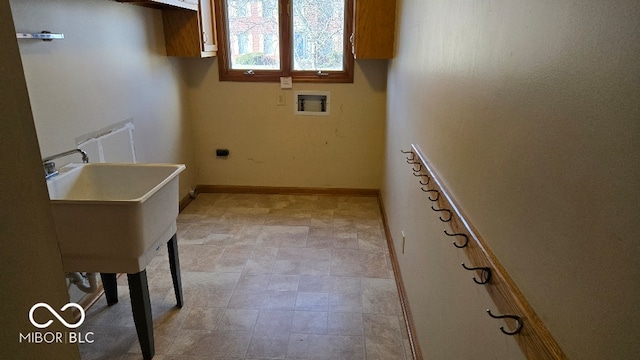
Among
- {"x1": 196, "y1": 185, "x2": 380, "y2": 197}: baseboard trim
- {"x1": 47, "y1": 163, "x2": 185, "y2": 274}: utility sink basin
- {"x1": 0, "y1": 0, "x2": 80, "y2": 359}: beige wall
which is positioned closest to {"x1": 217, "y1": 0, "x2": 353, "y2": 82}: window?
{"x1": 196, "y1": 185, "x2": 380, "y2": 197}: baseboard trim

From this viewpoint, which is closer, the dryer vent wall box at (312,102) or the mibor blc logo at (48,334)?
the mibor blc logo at (48,334)

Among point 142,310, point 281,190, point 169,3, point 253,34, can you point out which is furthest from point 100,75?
point 281,190

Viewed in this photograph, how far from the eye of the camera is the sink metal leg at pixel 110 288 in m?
2.27

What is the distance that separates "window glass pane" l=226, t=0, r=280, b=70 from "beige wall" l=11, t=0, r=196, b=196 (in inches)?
22.9

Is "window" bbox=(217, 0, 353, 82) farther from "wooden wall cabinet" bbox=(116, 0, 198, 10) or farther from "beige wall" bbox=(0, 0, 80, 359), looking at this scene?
"beige wall" bbox=(0, 0, 80, 359)

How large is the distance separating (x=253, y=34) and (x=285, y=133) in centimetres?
93

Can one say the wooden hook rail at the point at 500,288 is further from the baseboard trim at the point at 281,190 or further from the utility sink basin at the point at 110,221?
the baseboard trim at the point at 281,190

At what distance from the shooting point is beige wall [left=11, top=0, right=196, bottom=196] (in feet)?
6.23

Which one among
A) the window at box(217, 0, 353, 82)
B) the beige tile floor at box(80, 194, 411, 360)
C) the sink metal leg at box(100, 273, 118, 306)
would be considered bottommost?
the beige tile floor at box(80, 194, 411, 360)

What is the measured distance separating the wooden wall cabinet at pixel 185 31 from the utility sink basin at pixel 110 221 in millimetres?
1524

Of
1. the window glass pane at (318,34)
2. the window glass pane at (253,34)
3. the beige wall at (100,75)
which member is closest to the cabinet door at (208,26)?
the window glass pane at (253,34)

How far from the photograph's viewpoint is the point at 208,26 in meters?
3.42

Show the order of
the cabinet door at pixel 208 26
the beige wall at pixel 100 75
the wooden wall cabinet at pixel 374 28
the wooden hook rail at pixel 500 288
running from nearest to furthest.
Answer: the wooden hook rail at pixel 500 288 → the beige wall at pixel 100 75 → the wooden wall cabinet at pixel 374 28 → the cabinet door at pixel 208 26

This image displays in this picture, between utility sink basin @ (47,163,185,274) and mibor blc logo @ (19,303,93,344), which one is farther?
utility sink basin @ (47,163,185,274)
